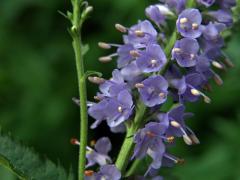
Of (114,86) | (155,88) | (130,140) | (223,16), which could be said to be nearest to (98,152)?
(130,140)

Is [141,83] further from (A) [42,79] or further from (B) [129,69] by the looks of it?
(A) [42,79]

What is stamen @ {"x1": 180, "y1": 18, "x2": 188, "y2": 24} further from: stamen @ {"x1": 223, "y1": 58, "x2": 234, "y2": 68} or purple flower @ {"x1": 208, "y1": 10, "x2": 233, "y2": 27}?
stamen @ {"x1": 223, "y1": 58, "x2": 234, "y2": 68}

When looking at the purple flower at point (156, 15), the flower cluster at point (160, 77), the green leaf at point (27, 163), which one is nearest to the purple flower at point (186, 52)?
the flower cluster at point (160, 77)

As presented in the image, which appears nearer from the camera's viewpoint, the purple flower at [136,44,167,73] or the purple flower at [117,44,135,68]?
the purple flower at [136,44,167,73]

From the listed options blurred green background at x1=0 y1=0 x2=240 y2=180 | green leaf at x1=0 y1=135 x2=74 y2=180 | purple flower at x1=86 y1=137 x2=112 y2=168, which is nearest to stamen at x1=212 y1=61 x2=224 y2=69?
purple flower at x1=86 y1=137 x2=112 y2=168

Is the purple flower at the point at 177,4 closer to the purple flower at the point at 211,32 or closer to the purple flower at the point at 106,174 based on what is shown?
the purple flower at the point at 211,32
